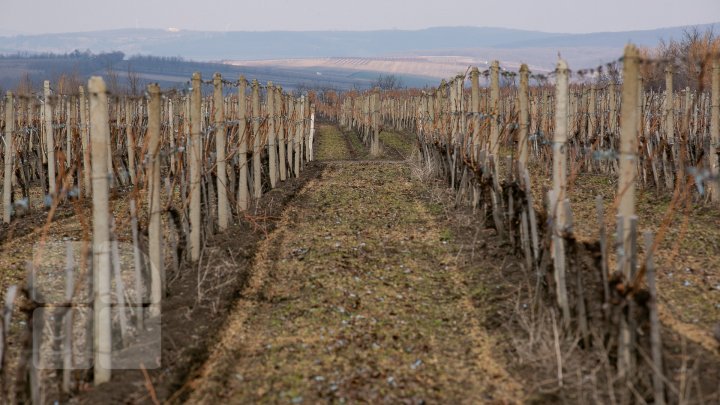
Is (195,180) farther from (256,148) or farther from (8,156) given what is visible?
(256,148)

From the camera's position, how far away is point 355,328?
5.80 meters

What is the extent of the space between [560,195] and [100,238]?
122 inches

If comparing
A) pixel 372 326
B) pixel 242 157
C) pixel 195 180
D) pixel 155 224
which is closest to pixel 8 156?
pixel 242 157

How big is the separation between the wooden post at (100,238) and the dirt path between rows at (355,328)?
21.7 inches

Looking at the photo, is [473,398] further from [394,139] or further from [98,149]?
[394,139]

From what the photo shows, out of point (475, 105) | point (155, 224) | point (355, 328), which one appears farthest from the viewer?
point (475, 105)

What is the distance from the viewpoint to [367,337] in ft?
18.4

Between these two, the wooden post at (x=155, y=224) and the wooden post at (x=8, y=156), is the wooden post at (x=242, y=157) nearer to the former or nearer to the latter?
the wooden post at (x=8, y=156)

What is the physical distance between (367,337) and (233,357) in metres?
0.92

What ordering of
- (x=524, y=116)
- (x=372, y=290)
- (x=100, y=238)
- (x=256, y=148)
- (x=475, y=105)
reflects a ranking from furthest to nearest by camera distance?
(x=256, y=148) → (x=475, y=105) → (x=524, y=116) → (x=372, y=290) → (x=100, y=238)

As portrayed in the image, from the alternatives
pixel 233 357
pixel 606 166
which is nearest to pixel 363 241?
pixel 233 357

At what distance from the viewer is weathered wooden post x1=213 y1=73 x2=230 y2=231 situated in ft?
28.8

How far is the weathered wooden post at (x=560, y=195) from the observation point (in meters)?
5.45

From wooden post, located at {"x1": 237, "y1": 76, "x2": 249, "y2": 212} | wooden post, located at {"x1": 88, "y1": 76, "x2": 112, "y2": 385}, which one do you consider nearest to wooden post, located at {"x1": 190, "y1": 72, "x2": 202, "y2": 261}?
wooden post, located at {"x1": 237, "y1": 76, "x2": 249, "y2": 212}
